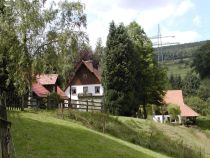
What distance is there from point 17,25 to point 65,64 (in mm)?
9119

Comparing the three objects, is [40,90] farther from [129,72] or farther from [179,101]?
[179,101]

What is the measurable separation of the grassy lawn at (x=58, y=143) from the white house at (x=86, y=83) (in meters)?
52.6

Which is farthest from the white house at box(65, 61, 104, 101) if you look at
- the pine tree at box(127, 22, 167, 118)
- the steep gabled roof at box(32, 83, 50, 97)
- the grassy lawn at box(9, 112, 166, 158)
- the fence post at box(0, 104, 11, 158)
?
the fence post at box(0, 104, 11, 158)

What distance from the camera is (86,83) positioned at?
82312mm

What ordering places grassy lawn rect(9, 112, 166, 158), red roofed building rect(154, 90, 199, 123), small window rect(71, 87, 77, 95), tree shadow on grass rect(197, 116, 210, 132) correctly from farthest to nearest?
red roofed building rect(154, 90, 199, 123), small window rect(71, 87, 77, 95), tree shadow on grass rect(197, 116, 210, 132), grassy lawn rect(9, 112, 166, 158)

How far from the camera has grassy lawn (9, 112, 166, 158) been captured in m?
21.9

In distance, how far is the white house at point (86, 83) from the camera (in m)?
81.9

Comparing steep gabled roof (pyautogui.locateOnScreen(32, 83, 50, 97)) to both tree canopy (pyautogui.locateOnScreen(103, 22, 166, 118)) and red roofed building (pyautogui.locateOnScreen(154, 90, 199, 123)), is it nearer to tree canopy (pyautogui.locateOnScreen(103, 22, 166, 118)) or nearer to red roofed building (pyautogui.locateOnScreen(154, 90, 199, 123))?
tree canopy (pyautogui.locateOnScreen(103, 22, 166, 118))

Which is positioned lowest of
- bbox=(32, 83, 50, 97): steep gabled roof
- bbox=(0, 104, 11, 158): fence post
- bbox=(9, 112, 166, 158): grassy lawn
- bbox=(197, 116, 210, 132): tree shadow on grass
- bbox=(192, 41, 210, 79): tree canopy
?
bbox=(197, 116, 210, 132): tree shadow on grass

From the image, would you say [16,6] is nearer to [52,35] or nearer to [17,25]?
[17,25]

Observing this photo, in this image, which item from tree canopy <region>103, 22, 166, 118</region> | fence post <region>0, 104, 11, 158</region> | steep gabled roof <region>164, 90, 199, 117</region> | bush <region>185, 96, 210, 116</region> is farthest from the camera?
bush <region>185, 96, 210, 116</region>

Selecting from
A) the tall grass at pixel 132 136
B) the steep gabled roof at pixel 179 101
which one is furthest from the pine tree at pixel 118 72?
the steep gabled roof at pixel 179 101

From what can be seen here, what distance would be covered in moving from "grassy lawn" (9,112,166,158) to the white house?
52.6 metres

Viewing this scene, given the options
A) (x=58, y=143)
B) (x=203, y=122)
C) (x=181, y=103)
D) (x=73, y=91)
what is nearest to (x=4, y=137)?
(x=58, y=143)
